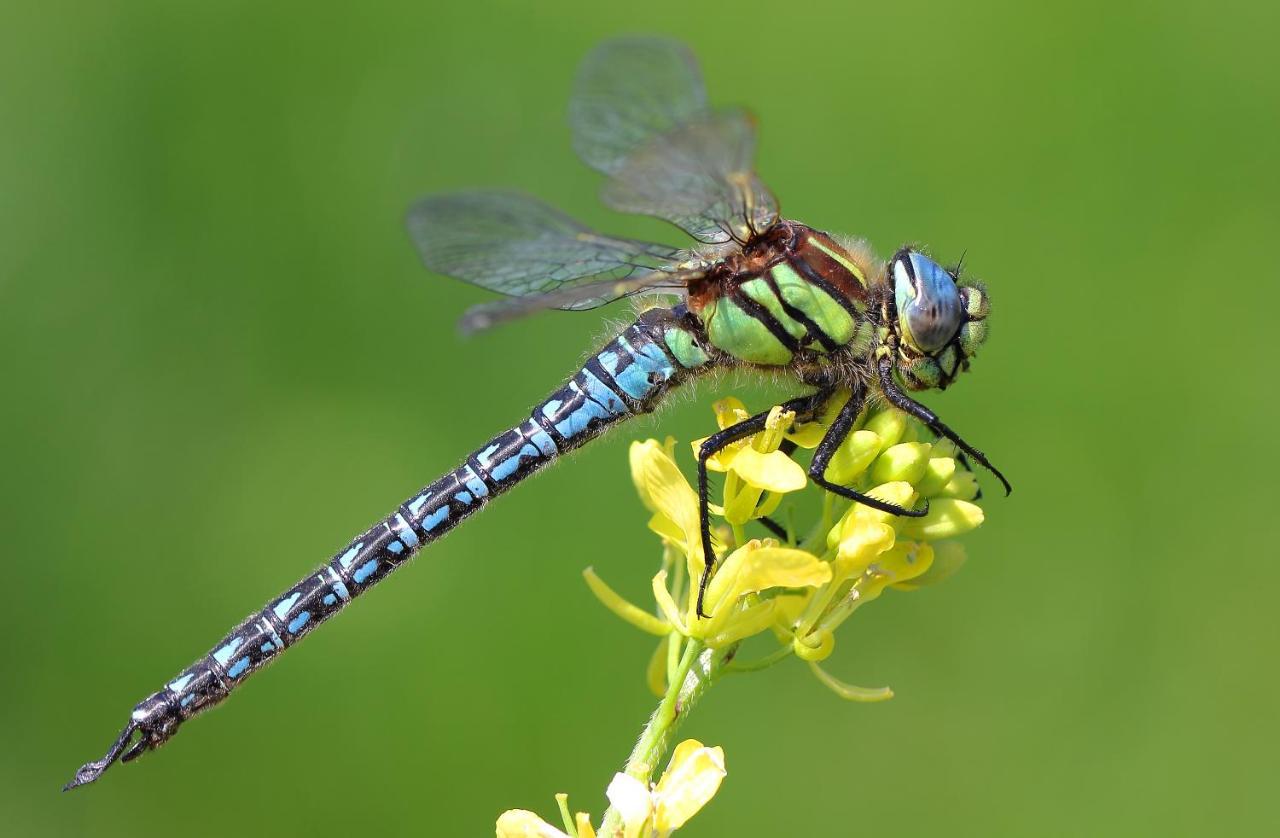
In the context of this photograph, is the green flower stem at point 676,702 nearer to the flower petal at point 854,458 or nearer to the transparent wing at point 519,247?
the flower petal at point 854,458

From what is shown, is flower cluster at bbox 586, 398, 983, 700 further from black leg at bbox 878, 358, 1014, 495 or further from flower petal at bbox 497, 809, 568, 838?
flower petal at bbox 497, 809, 568, 838

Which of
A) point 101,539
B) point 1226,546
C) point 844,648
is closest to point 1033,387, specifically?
point 1226,546

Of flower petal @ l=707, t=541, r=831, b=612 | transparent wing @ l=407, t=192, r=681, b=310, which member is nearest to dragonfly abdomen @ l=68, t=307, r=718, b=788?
transparent wing @ l=407, t=192, r=681, b=310

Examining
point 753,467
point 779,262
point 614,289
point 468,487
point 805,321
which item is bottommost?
point 753,467

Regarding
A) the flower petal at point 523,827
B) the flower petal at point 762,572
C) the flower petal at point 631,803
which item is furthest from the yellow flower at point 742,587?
the flower petal at point 523,827

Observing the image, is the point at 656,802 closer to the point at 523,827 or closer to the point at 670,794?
the point at 670,794

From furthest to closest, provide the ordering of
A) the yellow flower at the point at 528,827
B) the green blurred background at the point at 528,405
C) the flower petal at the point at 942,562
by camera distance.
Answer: the green blurred background at the point at 528,405 → the flower petal at the point at 942,562 → the yellow flower at the point at 528,827

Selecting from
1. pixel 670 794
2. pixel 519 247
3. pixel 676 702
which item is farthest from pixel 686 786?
pixel 519 247
